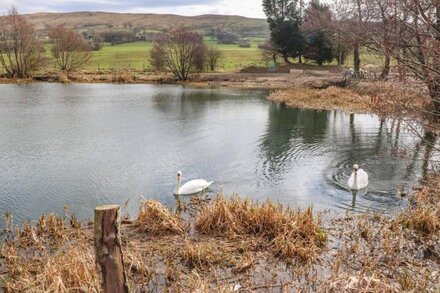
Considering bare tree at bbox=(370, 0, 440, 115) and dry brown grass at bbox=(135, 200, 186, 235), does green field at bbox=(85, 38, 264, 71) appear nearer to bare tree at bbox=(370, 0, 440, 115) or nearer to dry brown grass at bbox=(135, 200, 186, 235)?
dry brown grass at bbox=(135, 200, 186, 235)

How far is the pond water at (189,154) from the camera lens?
13.3 meters

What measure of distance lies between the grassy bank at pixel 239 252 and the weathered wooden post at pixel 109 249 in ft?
6.02

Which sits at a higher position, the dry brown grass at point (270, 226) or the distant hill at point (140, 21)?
the distant hill at point (140, 21)

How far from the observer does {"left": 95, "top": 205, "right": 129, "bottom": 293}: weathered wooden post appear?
16.3ft

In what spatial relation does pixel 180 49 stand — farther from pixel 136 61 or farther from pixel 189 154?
pixel 189 154

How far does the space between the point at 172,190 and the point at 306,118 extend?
1641 cm

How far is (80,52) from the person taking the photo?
2271 inches

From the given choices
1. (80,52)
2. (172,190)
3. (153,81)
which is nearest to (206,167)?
(172,190)

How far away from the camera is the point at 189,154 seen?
18.2 meters

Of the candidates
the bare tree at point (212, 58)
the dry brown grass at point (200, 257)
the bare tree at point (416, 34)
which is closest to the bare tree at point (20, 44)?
the bare tree at point (212, 58)

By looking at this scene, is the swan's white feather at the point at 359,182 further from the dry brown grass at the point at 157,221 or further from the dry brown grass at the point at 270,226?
the dry brown grass at the point at 157,221

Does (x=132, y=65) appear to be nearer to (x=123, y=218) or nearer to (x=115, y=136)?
(x=115, y=136)

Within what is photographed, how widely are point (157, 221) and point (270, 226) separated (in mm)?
2619

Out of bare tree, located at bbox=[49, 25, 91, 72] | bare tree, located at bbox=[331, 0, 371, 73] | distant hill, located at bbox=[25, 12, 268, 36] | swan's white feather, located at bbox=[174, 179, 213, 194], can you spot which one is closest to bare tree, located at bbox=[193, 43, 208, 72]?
bare tree, located at bbox=[49, 25, 91, 72]
